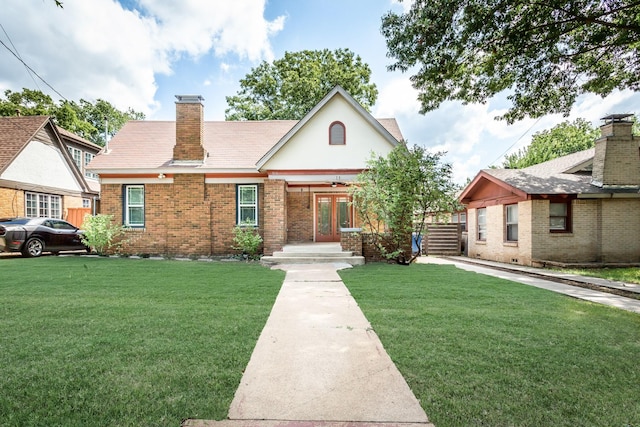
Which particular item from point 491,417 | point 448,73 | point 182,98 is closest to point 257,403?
point 491,417

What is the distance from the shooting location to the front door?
14992mm

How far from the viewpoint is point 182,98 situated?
13.3 metres

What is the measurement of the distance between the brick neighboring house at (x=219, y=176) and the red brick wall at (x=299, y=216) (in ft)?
6.21

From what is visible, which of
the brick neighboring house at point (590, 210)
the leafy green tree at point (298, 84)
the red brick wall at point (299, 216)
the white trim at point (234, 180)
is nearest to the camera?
the brick neighboring house at point (590, 210)

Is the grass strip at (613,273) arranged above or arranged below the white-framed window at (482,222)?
below

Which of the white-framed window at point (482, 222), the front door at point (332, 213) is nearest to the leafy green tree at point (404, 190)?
the front door at point (332, 213)

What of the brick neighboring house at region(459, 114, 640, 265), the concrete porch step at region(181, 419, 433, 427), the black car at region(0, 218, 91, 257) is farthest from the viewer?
the brick neighboring house at region(459, 114, 640, 265)

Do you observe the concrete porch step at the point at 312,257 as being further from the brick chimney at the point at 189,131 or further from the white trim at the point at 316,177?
the brick chimney at the point at 189,131

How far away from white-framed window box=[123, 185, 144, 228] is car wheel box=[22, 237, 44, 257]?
10.3 feet

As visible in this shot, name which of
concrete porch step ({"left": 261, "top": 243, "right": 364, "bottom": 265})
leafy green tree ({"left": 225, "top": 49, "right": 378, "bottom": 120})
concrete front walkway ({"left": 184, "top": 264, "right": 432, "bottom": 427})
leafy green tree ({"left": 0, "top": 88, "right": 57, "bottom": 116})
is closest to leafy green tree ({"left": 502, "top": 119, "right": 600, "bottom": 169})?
leafy green tree ({"left": 225, "top": 49, "right": 378, "bottom": 120})

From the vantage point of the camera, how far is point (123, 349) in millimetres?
3504

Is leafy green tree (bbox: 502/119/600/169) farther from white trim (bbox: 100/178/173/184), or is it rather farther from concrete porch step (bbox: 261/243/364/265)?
white trim (bbox: 100/178/173/184)

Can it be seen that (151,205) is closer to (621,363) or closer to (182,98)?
(182,98)

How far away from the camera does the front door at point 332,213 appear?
14992 millimetres
